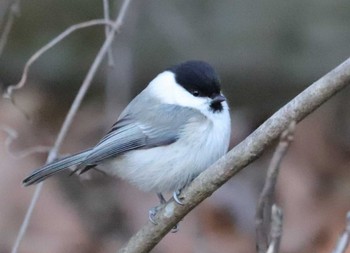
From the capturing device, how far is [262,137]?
1732 millimetres

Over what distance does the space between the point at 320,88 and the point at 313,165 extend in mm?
2236

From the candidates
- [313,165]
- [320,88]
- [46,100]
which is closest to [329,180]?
[313,165]

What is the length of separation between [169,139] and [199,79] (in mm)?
186

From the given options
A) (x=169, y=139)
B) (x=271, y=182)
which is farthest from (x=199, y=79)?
(x=271, y=182)

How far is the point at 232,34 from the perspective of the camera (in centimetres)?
407

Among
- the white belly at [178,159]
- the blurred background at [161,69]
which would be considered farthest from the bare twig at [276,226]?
the blurred background at [161,69]

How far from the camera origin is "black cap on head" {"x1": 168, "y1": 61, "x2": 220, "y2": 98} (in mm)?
2404

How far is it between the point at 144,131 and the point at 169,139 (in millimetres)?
86

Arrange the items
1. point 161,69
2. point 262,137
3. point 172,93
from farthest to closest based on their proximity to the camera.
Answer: point 161,69
point 172,93
point 262,137

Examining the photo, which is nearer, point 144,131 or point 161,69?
point 144,131

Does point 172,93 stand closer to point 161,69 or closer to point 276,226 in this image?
point 276,226

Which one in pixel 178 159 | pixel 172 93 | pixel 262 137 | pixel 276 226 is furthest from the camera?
pixel 172 93

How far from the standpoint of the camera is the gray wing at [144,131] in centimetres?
240

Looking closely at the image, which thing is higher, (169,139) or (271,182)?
(271,182)
